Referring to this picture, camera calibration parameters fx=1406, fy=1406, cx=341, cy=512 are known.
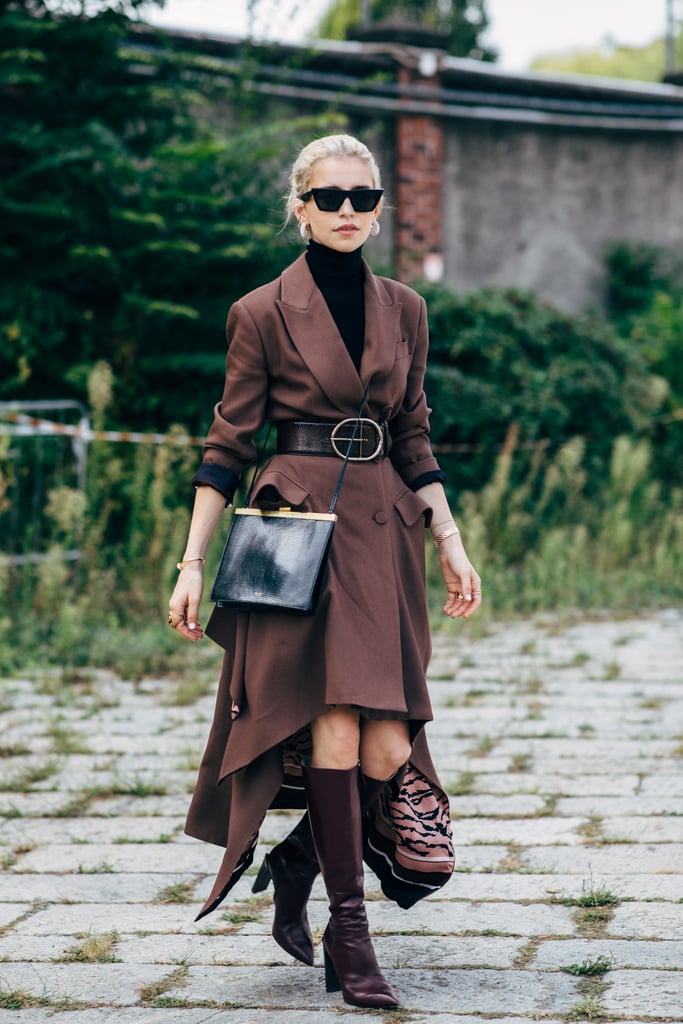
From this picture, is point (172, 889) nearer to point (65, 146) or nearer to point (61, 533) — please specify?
point (61, 533)

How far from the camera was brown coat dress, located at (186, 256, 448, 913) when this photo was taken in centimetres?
316

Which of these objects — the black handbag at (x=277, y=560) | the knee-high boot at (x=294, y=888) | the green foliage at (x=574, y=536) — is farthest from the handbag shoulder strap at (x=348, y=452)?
the green foliage at (x=574, y=536)

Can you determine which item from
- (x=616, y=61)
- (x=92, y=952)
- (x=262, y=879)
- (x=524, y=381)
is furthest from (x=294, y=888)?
(x=616, y=61)

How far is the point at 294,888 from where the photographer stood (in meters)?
3.42

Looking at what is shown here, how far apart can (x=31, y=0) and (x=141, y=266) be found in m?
2.21

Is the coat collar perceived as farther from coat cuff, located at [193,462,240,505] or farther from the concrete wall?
the concrete wall

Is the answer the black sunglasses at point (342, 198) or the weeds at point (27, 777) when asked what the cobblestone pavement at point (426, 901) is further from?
the black sunglasses at point (342, 198)

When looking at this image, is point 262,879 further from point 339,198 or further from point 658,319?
point 658,319

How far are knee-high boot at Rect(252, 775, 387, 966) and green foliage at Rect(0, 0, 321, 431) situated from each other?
7325mm

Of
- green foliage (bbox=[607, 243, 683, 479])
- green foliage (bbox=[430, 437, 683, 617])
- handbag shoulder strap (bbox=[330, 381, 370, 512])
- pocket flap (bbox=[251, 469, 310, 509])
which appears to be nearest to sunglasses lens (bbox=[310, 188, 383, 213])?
handbag shoulder strap (bbox=[330, 381, 370, 512])

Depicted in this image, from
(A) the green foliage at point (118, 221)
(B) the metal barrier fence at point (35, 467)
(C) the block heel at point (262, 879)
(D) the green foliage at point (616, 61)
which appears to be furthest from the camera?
(D) the green foliage at point (616, 61)

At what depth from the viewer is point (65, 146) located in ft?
34.0

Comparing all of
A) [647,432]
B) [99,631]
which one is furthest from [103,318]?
[647,432]

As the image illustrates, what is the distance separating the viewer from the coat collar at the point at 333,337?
3273 mm
